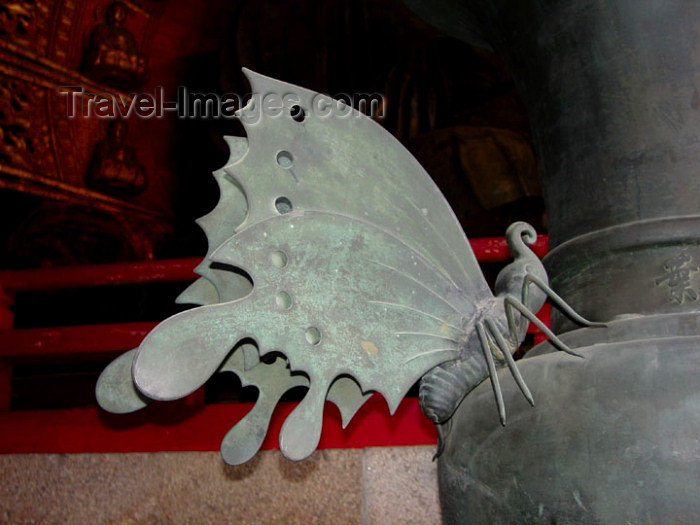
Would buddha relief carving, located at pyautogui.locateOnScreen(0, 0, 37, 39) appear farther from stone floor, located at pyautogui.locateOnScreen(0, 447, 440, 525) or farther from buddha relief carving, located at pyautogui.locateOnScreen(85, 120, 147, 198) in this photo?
stone floor, located at pyautogui.locateOnScreen(0, 447, 440, 525)

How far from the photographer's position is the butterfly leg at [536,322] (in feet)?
1.76

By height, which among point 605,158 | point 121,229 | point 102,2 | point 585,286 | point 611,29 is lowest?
point 585,286

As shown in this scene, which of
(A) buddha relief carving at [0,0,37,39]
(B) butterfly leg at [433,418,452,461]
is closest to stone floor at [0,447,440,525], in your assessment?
(B) butterfly leg at [433,418,452,461]

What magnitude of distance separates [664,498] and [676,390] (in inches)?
2.6

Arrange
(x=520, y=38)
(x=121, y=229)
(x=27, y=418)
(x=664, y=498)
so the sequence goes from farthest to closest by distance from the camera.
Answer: (x=121, y=229)
(x=27, y=418)
(x=520, y=38)
(x=664, y=498)

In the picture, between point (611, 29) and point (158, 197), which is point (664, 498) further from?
point (158, 197)

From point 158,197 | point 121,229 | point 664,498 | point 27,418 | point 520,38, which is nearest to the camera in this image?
point 664,498

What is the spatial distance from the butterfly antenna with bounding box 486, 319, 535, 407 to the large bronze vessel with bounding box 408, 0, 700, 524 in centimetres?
1

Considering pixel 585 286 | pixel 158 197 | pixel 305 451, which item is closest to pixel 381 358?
pixel 305 451

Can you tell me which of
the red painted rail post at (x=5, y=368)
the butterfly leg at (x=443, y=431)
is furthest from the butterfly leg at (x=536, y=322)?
the red painted rail post at (x=5, y=368)

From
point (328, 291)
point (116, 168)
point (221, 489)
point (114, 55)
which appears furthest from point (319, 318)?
point (114, 55)

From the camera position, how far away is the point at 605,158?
63 centimetres

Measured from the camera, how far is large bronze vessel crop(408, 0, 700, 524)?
0.47 metres

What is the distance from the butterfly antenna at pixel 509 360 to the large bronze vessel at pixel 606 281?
10mm
